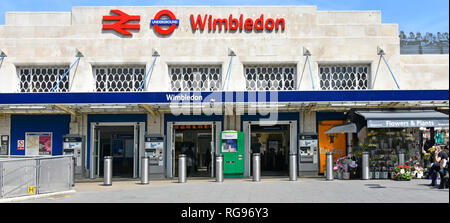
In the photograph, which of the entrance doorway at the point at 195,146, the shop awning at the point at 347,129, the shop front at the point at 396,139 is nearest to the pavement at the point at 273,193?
the shop front at the point at 396,139

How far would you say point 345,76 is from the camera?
1931cm

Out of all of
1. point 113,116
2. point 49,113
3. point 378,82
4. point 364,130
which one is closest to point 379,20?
point 378,82

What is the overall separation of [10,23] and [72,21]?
2.77 m

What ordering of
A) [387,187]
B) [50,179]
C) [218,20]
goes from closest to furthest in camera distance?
[50,179] → [387,187] → [218,20]

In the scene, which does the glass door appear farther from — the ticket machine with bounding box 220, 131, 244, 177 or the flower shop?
the flower shop

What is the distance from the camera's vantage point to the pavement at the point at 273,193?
11156 mm

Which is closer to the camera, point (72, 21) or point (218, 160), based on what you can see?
point (218, 160)

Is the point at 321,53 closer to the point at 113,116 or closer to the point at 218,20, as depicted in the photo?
the point at 218,20

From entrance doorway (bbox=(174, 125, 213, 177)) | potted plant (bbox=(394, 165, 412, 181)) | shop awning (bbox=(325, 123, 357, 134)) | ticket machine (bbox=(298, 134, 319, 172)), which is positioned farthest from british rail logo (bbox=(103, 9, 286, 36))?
potted plant (bbox=(394, 165, 412, 181))

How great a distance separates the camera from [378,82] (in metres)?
19.0

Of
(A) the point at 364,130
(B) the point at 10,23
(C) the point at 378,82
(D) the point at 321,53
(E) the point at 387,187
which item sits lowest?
(E) the point at 387,187

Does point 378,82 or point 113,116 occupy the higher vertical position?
point 378,82

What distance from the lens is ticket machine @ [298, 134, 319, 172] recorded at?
1783 cm

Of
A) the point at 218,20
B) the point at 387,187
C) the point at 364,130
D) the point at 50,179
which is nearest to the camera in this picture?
the point at 50,179
